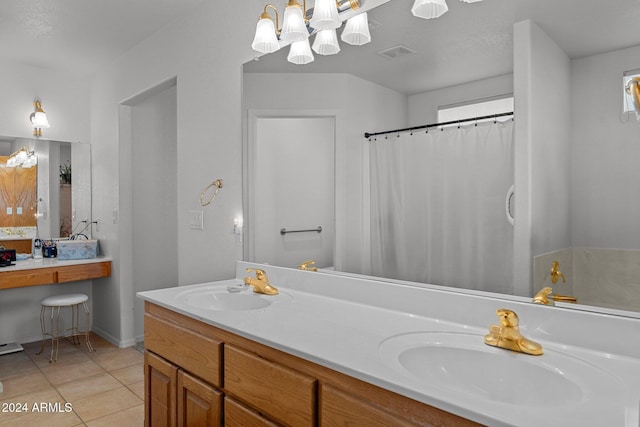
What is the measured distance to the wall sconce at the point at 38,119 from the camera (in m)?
3.69

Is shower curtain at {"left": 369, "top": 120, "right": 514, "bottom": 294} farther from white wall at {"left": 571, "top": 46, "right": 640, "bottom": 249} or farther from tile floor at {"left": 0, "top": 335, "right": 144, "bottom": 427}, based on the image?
tile floor at {"left": 0, "top": 335, "right": 144, "bottom": 427}

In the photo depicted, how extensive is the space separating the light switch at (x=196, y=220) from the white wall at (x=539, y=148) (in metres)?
1.85

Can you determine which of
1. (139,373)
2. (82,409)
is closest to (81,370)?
(139,373)

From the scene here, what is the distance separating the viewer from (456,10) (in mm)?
1416

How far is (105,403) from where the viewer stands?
2.61 meters

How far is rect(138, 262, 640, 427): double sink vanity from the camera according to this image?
0.86 metres

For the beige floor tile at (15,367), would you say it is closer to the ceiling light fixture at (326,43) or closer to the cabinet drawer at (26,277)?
the cabinet drawer at (26,277)

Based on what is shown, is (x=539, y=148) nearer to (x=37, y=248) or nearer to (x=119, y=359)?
(x=119, y=359)

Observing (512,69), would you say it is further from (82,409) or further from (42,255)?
(42,255)

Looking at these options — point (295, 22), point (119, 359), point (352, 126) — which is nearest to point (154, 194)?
point (119, 359)

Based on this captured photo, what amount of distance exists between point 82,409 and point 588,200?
2.89m

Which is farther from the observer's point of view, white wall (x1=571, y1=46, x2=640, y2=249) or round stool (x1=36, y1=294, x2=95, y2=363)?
round stool (x1=36, y1=294, x2=95, y2=363)

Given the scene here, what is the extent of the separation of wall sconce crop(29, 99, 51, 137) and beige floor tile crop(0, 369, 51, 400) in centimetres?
212

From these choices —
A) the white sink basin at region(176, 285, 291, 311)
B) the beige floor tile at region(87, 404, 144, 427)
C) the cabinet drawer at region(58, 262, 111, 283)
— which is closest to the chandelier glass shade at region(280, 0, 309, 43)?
the white sink basin at region(176, 285, 291, 311)
